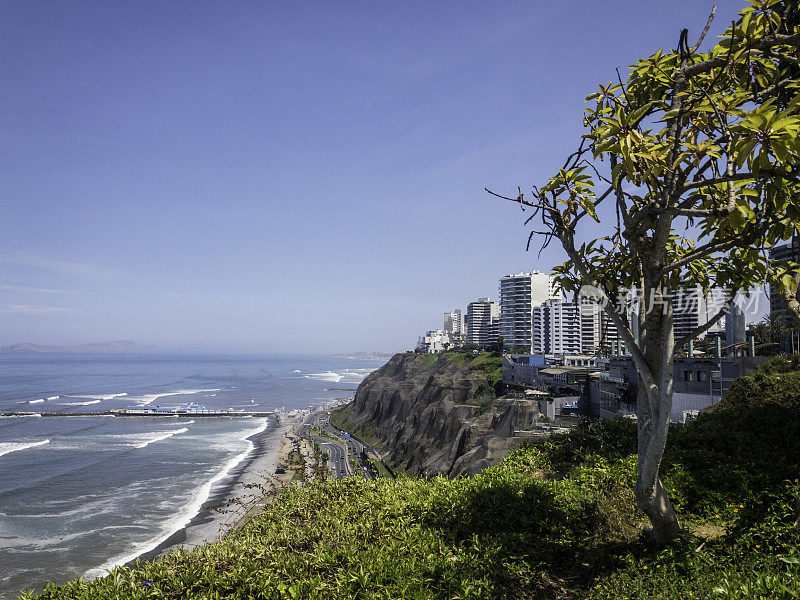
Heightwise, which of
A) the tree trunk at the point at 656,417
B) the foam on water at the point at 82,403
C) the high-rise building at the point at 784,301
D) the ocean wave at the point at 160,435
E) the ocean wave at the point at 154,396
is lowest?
the ocean wave at the point at 154,396

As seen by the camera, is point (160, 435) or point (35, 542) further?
point (160, 435)

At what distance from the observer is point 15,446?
5469 centimetres

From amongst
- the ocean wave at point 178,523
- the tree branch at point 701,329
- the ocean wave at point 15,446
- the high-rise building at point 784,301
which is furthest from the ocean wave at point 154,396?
the tree branch at point 701,329

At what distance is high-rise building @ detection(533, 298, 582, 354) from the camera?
96312 mm

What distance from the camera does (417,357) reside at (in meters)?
106

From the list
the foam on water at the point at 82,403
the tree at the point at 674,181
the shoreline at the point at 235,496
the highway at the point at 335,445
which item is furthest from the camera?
the foam on water at the point at 82,403

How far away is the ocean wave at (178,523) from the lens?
24.6m

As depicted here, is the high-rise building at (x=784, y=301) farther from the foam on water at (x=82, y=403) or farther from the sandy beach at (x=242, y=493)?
the foam on water at (x=82, y=403)

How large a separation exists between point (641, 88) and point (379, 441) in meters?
69.8

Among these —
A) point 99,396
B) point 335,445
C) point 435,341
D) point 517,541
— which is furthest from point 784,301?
point 435,341

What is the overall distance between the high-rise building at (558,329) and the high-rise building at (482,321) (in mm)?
22626

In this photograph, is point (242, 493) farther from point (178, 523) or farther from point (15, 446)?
point (15, 446)

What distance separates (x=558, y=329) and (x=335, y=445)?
54445mm

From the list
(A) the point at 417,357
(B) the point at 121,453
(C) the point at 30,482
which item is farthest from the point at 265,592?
(A) the point at 417,357
